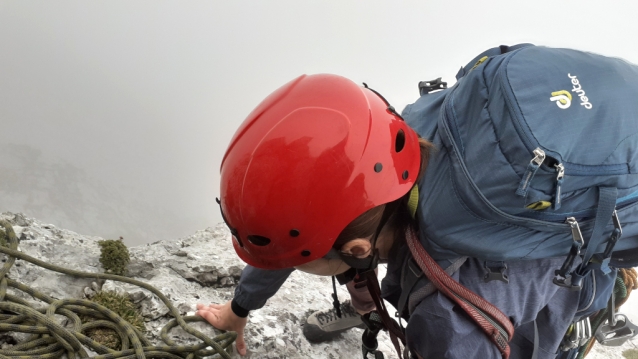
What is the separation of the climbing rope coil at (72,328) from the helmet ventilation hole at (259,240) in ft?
3.57

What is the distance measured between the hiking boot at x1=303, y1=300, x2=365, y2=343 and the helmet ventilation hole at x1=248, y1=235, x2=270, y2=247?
164 cm

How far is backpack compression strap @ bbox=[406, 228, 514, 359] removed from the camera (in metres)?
1.58

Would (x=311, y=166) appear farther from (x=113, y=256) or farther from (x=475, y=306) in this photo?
(x=113, y=256)

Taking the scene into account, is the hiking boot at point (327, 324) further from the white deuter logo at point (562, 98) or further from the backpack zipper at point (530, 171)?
the white deuter logo at point (562, 98)

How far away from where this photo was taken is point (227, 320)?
8.53 ft

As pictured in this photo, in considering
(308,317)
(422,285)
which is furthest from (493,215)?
(308,317)

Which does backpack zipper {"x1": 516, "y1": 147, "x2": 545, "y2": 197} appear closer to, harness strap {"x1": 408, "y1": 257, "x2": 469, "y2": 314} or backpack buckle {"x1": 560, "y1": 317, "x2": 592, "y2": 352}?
harness strap {"x1": 408, "y1": 257, "x2": 469, "y2": 314}

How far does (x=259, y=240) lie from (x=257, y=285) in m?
0.75

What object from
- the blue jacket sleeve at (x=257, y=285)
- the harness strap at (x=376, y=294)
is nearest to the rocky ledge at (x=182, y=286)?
the blue jacket sleeve at (x=257, y=285)

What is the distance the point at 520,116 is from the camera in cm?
132

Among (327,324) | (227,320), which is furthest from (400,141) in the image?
(327,324)

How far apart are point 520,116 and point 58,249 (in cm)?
315

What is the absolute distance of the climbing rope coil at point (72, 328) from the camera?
2094 millimetres

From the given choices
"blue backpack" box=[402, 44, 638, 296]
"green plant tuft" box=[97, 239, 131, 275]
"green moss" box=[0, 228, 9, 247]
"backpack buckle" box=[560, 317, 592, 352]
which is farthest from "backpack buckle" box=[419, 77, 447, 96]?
"green moss" box=[0, 228, 9, 247]
